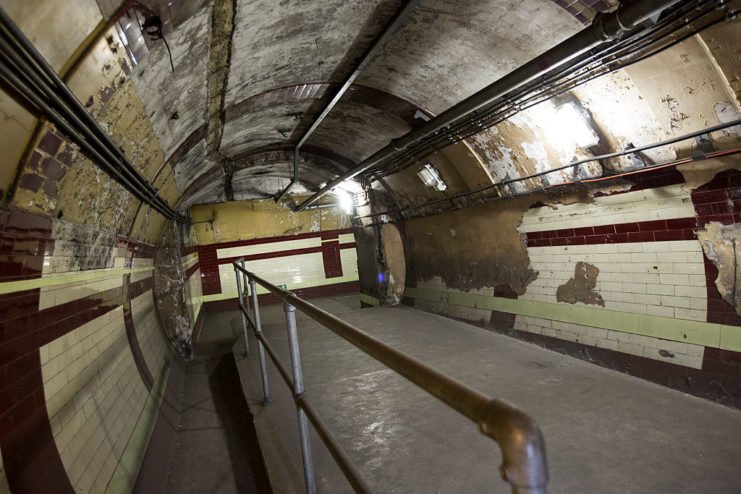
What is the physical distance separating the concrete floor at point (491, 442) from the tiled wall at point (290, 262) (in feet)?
27.6

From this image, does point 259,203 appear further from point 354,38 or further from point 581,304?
point 581,304

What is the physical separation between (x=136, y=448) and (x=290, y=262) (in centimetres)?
987

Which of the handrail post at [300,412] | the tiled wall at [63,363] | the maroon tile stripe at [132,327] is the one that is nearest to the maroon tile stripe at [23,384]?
the tiled wall at [63,363]

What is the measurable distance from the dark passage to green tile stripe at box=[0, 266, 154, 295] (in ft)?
5.59

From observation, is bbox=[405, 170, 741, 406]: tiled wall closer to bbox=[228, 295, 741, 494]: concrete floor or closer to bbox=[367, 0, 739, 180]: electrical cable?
bbox=[228, 295, 741, 494]: concrete floor

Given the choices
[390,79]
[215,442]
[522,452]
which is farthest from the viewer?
[390,79]

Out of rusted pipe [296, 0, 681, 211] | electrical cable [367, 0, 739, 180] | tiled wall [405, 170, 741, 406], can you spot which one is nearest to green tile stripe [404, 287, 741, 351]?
tiled wall [405, 170, 741, 406]

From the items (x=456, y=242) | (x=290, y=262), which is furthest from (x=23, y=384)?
(x=290, y=262)

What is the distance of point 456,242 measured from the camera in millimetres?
6633

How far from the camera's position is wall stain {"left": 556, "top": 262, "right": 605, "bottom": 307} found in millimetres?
4391

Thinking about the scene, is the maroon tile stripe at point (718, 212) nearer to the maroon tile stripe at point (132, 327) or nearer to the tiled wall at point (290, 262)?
the maroon tile stripe at point (132, 327)

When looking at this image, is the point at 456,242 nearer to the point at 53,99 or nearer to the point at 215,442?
the point at 215,442

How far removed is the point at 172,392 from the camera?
5242mm

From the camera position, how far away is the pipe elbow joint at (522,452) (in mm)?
614
